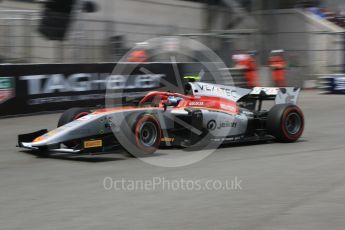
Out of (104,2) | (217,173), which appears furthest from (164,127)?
(104,2)

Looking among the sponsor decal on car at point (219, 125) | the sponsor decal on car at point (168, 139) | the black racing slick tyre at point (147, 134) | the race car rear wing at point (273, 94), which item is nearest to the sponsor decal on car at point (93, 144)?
the black racing slick tyre at point (147, 134)

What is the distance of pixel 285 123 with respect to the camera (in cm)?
905

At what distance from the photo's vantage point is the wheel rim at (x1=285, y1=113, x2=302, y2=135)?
9.22 m

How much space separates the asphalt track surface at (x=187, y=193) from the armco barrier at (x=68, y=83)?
175 inches

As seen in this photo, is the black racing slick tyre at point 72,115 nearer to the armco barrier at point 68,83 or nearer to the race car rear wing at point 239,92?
the race car rear wing at point 239,92

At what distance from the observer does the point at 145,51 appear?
17.1 meters

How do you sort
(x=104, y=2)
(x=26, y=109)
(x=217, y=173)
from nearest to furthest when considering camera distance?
(x=217, y=173) → (x=26, y=109) → (x=104, y=2)

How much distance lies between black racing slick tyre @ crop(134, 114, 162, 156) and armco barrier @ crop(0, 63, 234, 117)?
398 cm

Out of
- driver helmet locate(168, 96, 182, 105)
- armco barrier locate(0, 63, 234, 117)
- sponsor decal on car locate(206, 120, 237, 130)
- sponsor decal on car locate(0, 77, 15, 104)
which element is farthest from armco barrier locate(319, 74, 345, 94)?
driver helmet locate(168, 96, 182, 105)

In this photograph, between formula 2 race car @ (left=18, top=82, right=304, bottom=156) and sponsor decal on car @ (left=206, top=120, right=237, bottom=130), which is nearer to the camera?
formula 2 race car @ (left=18, top=82, right=304, bottom=156)

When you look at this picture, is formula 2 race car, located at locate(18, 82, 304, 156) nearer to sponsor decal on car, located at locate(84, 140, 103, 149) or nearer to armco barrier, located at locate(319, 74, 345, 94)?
sponsor decal on car, located at locate(84, 140, 103, 149)

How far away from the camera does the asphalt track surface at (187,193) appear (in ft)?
15.6

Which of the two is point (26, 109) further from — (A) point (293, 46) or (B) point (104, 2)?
Answer: (A) point (293, 46)

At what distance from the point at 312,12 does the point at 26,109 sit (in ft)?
70.9
